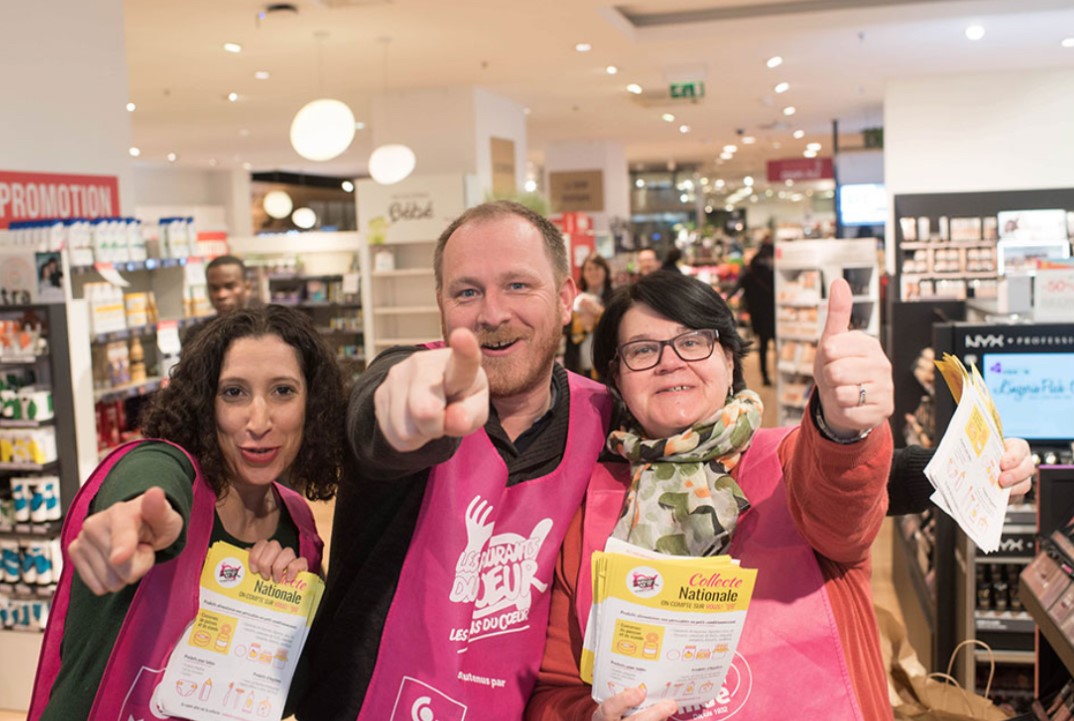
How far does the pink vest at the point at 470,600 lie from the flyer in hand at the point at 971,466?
0.63 m

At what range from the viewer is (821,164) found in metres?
23.2

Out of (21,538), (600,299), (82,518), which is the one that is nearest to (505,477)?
(82,518)

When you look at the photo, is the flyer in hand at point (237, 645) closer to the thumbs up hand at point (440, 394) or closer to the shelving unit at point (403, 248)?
the thumbs up hand at point (440, 394)

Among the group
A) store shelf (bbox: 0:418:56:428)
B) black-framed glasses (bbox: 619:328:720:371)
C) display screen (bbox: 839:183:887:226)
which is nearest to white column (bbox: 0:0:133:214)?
store shelf (bbox: 0:418:56:428)

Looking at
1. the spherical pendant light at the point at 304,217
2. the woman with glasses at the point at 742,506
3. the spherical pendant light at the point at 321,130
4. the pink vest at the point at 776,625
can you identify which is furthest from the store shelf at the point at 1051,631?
the spherical pendant light at the point at 304,217

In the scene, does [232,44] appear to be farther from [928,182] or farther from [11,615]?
[928,182]

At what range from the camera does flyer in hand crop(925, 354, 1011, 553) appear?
4.72 feet

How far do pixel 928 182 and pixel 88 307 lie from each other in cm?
1091

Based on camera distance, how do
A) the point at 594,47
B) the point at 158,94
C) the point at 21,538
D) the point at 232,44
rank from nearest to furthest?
the point at 21,538 → the point at 232,44 → the point at 594,47 → the point at 158,94

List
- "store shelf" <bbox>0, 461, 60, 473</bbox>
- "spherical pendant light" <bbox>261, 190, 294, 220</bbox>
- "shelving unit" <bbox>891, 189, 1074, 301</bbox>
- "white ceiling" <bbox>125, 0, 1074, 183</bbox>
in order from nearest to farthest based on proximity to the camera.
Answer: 1. "store shelf" <bbox>0, 461, 60, 473</bbox>
2. "white ceiling" <bbox>125, 0, 1074, 183</bbox>
3. "shelving unit" <bbox>891, 189, 1074, 301</bbox>
4. "spherical pendant light" <bbox>261, 190, 294, 220</bbox>

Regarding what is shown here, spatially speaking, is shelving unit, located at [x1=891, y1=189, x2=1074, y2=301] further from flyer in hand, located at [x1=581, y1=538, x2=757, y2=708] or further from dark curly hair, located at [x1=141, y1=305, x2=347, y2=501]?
flyer in hand, located at [x1=581, y1=538, x2=757, y2=708]

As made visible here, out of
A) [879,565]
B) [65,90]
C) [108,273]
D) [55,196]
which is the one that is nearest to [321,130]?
[65,90]

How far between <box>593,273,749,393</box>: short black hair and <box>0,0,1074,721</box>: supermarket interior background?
0.98 meters

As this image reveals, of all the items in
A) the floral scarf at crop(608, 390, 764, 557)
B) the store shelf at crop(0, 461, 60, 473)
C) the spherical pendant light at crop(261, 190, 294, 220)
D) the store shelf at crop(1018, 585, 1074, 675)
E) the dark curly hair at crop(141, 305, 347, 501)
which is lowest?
the store shelf at crop(1018, 585, 1074, 675)
